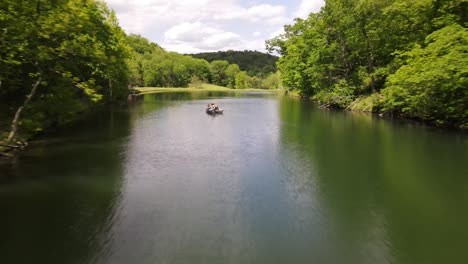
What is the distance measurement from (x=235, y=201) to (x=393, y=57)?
34170 mm

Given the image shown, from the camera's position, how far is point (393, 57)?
38594mm

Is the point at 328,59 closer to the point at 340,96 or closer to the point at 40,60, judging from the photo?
the point at 340,96

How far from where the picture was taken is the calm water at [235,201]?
8750mm

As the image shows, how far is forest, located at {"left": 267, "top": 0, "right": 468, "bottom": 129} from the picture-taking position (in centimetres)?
2447

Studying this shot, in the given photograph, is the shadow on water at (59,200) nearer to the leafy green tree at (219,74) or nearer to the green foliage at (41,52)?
the green foliage at (41,52)

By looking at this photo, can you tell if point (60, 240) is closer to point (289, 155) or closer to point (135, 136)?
point (289, 155)

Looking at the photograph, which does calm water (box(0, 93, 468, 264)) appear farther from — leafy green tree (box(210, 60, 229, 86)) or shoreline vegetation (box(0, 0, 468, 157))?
leafy green tree (box(210, 60, 229, 86))

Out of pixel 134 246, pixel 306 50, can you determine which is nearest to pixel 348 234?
pixel 134 246

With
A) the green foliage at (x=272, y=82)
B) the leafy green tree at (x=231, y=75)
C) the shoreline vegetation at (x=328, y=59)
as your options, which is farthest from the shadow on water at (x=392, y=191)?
the leafy green tree at (x=231, y=75)

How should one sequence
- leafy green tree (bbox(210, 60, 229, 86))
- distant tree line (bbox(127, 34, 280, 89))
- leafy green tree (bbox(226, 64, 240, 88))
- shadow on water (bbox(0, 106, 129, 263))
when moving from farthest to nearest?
leafy green tree (bbox(210, 60, 229, 86)), leafy green tree (bbox(226, 64, 240, 88)), distant tree line (bbox(127, 34, 280, 89)), shadow on water (bbox(0, 106, 129, 263))

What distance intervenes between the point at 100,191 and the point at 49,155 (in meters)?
6.90

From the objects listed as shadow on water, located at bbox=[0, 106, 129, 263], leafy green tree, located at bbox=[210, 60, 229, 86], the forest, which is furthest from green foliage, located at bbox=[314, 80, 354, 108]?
leafy green tree, located at bbox=[210, 60, 229, 86]

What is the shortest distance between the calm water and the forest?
499cm

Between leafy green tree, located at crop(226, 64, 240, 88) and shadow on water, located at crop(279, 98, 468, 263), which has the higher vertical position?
leafy green tree, located at crop(226, 64, 240, 88)
